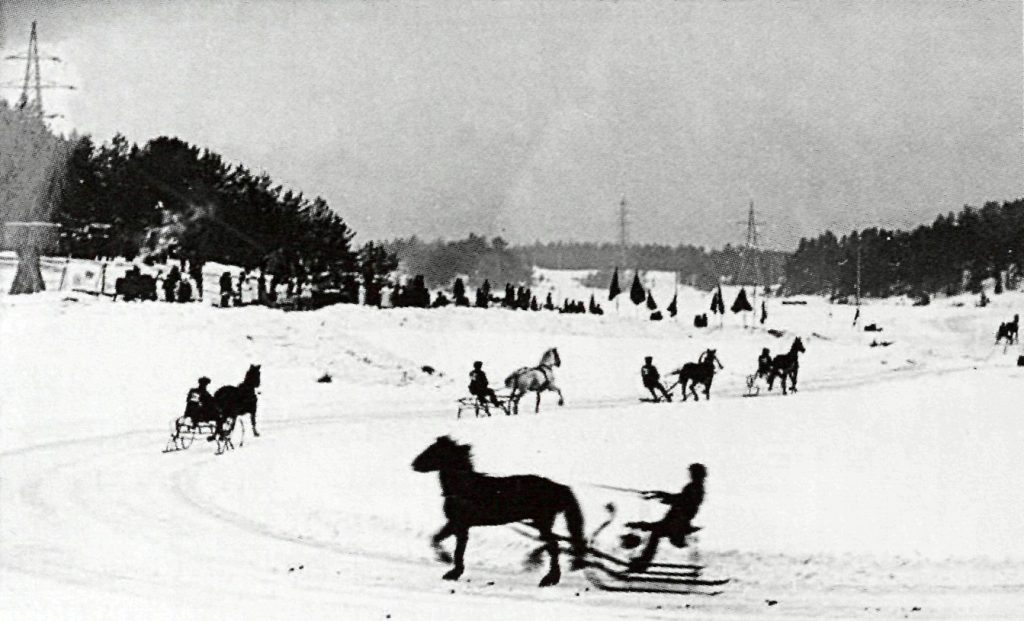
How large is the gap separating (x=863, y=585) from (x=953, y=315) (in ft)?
55.1

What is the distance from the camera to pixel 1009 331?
22.8m

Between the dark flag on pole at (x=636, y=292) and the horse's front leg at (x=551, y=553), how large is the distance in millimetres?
20370

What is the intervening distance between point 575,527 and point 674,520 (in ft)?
3.86

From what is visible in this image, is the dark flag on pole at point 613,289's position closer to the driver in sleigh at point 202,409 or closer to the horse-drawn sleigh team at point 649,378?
the horse-drawn sleigh team at point 649,378

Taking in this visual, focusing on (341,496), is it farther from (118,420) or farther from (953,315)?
(953,315)

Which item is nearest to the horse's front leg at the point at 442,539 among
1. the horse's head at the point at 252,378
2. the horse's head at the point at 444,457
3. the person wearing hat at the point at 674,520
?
the horse's head at the point at 444,457

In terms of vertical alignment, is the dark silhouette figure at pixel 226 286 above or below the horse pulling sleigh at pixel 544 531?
above

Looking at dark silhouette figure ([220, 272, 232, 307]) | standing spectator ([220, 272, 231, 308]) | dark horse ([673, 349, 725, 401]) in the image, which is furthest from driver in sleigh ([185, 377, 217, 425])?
dark silhouette figure ([220, 272, 232, 307])

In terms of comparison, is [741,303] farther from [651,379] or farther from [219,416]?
[219,416]

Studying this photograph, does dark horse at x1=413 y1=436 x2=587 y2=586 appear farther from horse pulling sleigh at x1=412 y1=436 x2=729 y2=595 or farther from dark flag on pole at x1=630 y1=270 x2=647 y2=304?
dark flag on pole at x1=630 y1=270 x2=647 y2=304

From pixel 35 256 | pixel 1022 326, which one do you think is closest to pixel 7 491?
pixel 35 256

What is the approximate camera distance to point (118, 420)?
20.7 m

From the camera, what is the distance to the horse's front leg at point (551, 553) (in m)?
10.6

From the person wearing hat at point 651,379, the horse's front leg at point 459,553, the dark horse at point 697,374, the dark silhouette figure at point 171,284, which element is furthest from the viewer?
the dark silhouette figure at point 171,284
